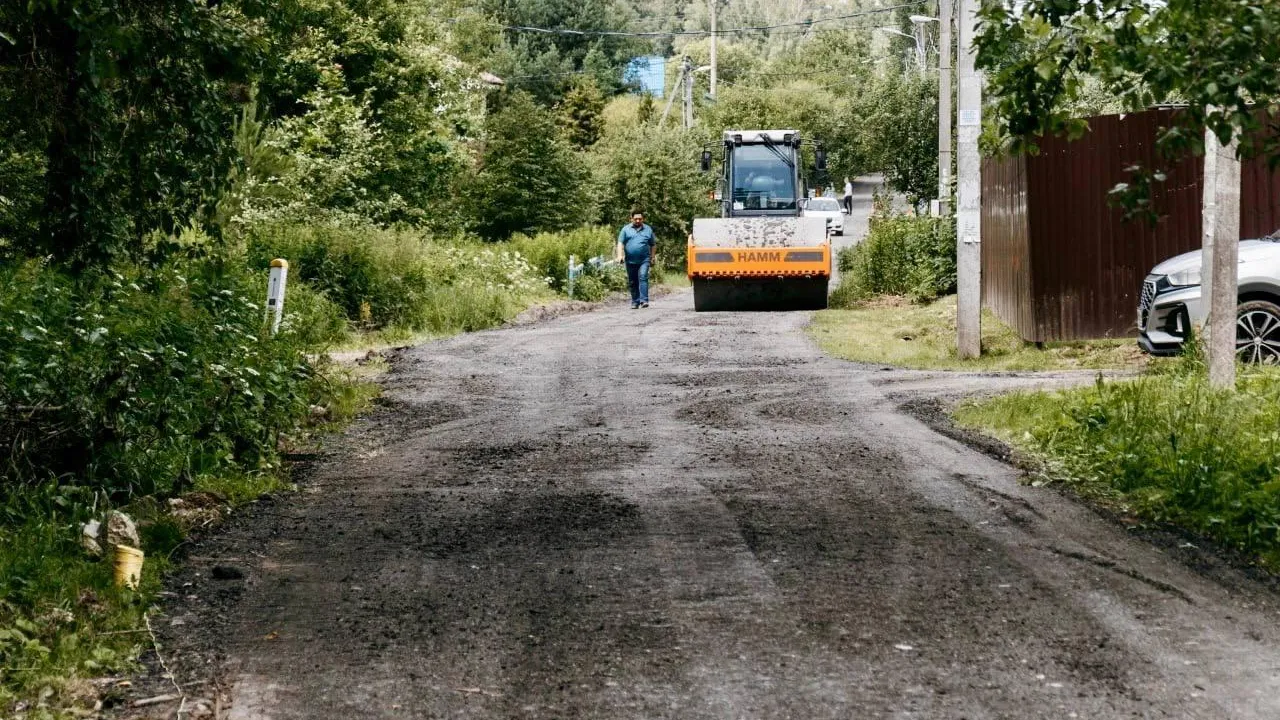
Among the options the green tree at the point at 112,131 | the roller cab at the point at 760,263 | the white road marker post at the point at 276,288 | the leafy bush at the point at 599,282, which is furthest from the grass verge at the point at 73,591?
the leafy bush at the point at 599,282

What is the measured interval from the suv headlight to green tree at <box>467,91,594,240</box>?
25985mm

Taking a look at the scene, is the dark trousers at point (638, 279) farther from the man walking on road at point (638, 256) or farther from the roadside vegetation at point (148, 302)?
the roadside vegetation at point (148, 302)

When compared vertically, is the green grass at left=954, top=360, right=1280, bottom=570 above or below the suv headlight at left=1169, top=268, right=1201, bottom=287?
below

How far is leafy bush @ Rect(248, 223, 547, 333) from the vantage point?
68.2ft

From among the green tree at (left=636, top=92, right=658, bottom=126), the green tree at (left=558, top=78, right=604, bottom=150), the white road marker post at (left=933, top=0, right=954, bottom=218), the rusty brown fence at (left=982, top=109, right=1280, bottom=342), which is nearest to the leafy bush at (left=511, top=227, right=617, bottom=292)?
the white road marker post at (left=933, top=0, right=954, bottom=218)

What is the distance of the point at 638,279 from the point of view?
93.7 ft

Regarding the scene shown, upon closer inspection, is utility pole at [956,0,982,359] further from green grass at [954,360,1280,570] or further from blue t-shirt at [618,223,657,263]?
blue t-shirt at [618,223,657,263]

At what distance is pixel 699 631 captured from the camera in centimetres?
567

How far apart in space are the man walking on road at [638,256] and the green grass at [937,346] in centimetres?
471

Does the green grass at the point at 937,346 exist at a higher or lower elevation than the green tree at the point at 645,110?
lower

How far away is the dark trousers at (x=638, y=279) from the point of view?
28359 millimetres

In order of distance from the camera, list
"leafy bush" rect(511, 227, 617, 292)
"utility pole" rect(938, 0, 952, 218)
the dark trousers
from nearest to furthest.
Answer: "utility pole" rect(938, 0, 952, 218) → the dark trousers → "leafy bush" rect(511, 227, 617, 292)

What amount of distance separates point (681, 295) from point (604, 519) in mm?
28335

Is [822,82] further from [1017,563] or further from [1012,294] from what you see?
[1017,563]
